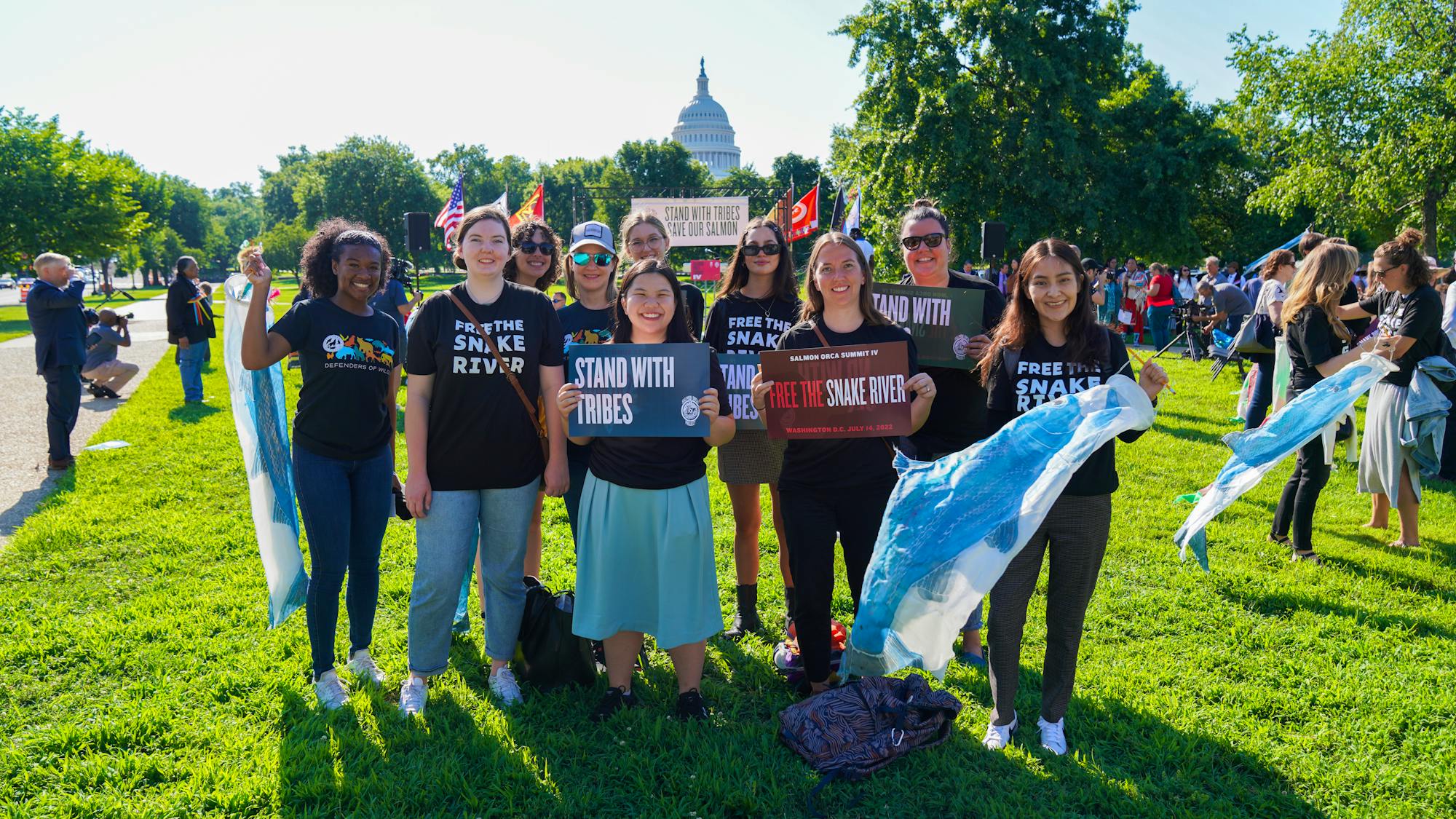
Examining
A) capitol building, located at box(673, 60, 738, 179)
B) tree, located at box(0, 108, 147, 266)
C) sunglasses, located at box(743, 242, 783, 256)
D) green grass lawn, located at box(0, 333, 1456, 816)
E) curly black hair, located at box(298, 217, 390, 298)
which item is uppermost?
capitol building, located at box(673, 60, 738, 179)

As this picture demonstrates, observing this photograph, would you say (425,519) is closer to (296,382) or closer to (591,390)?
(591,390)

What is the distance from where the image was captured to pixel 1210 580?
5648 millimetres

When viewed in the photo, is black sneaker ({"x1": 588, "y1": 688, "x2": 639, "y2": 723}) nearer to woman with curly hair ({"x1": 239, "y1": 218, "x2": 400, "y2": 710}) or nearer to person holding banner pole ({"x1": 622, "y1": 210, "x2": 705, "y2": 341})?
woman with curly hair ({"x1": 239, "y1": 218, "x2": 400, "y2": 710})

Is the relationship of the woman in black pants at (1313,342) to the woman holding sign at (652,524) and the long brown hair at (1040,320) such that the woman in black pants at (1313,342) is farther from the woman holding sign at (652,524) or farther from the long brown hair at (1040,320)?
the woman holding sign at (652,524)

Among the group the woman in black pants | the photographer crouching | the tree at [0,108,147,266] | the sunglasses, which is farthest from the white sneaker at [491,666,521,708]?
the tree at [0,108,147,266]

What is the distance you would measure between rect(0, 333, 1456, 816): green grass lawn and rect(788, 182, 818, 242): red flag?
31.7 ft

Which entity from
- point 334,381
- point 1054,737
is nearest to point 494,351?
point 334,381

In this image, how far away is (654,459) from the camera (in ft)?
12.3

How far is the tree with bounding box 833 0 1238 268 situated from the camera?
26.3 meters

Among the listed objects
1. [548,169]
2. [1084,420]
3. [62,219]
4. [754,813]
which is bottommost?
[754,813]

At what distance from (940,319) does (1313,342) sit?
3177 mm

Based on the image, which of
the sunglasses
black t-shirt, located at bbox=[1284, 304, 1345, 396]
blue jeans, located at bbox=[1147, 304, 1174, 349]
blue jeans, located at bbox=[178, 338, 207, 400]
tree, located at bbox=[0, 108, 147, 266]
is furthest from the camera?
tree, located at bbox=[0, 108, 147, 266]

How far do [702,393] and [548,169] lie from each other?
9848 centimetres

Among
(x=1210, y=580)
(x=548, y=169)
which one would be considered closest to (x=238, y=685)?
(x=1210, y=580)
